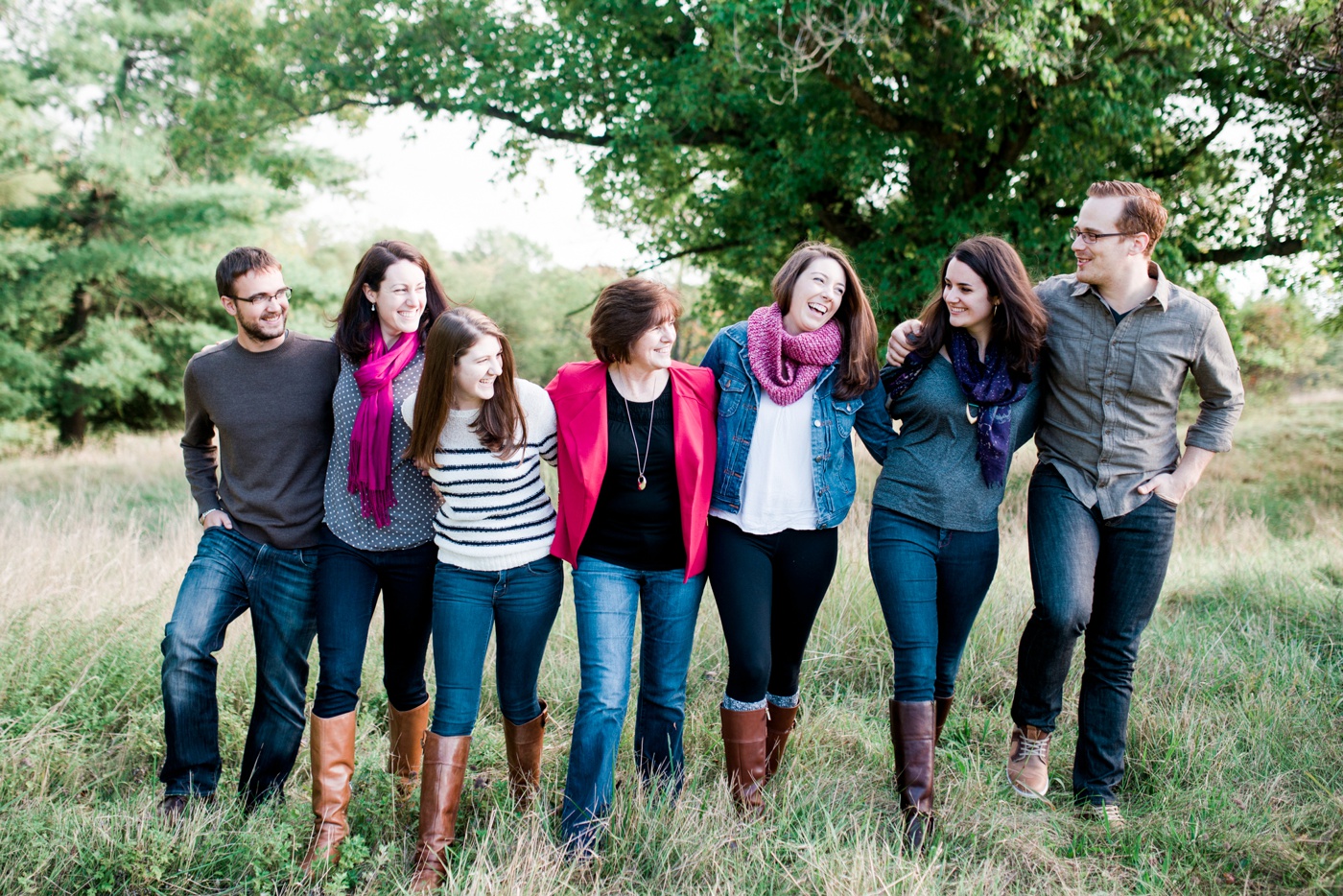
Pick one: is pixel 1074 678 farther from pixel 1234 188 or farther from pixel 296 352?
pixel 1234 188

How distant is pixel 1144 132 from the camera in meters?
8.50

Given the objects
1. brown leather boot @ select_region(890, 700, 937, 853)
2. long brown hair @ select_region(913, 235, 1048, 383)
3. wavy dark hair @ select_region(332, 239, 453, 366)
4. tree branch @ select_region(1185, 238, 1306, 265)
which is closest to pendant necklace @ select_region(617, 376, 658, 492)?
wavy dark hair @ select_region(332, 239, 453, 366)

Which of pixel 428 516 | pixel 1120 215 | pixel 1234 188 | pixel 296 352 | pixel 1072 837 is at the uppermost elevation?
pixel 1234 188

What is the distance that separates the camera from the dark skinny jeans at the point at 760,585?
3.14 metres

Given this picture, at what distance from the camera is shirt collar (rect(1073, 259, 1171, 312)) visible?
10.5 ft

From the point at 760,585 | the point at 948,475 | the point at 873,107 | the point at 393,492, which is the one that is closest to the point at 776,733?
the point at 760,585

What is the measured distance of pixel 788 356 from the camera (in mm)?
3213

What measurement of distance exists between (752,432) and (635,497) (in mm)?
480

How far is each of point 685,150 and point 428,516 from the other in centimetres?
879

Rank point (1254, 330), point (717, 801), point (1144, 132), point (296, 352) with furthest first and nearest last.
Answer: point (1254, 330), point (1144, 132), point (296, 352), point (717, 801)

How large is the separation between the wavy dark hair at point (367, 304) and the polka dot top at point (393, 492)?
0.36 feet

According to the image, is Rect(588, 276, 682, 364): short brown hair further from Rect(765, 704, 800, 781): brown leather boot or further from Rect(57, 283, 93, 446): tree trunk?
Rect(57, 283, 93, 446): tree trunk

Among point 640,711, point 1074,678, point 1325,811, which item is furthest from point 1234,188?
point 640,711

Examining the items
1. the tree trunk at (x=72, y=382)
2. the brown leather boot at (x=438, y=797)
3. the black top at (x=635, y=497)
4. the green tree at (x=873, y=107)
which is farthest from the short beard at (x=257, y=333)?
the tree trunk at (x=72, y=382)
